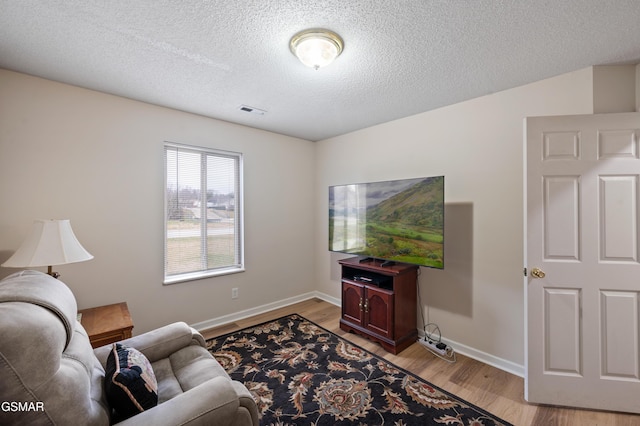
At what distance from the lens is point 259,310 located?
3.60m

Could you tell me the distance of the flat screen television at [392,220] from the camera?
2521 mm

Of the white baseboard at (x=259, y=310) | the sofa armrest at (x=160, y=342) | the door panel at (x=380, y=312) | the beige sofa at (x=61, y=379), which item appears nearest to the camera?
the beige sofa at (x=61, y=379)

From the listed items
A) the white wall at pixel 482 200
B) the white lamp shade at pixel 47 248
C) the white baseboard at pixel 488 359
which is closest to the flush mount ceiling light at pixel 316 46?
the white wall at pixel 482 200

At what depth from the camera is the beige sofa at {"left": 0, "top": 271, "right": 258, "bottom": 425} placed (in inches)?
32.7

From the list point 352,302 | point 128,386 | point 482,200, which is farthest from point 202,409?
point 482,200

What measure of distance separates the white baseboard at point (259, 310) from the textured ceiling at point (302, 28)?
8.26 feet

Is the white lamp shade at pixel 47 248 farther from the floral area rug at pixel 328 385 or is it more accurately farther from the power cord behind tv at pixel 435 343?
the power cord behind tv at pixel 435 343

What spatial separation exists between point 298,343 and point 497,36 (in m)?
3.06

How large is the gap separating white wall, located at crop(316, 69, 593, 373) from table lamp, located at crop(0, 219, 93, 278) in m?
3.13

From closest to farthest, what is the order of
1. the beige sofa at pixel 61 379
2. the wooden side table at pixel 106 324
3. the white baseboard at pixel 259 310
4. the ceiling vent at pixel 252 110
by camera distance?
1. the beige sofa at pixel 61 379
2. the wooden side table at pixel 106 324
3. the ceiling vent at pixel 252 110
4. the white baseboard at pixel 259 310

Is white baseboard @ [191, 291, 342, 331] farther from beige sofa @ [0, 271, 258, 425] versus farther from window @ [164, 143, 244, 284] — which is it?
beige sofa @ [0, 271, 258, 425]

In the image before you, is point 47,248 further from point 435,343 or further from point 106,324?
point 435,343

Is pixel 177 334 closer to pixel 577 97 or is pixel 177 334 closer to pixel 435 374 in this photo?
pixel 435 374

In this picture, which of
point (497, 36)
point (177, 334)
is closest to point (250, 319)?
point (177, 334)
